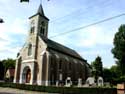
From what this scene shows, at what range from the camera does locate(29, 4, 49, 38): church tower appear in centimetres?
4878

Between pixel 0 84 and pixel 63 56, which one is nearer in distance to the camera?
pixel 0 84

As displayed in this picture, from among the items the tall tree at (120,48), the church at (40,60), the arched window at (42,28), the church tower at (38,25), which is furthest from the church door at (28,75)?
the tall tree at (120,48)

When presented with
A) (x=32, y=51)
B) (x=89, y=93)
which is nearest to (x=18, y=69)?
(x=32, y=51)

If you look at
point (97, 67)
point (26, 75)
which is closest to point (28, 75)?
point (26, 75)

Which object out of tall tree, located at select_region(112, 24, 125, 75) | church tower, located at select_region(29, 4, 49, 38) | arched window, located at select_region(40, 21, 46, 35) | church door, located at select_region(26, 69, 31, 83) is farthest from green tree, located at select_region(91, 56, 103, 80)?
church door, located at select_region(26, 69, 31, 83)

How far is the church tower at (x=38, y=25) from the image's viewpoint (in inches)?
1921

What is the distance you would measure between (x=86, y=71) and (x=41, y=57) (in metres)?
26.0

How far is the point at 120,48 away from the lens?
173 feet

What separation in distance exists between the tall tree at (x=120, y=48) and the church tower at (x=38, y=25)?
1887 cm

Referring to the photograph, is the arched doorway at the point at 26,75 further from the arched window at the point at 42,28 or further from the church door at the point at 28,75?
the arched window at the point at 42,28

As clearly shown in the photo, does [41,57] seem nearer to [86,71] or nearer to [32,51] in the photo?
[32,51]

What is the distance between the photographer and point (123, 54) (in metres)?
50.9

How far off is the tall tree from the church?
12806 mm

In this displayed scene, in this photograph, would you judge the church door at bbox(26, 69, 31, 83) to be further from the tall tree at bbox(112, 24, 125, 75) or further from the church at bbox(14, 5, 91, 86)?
the tall tree at bbox(112, 24, 125, 75)
